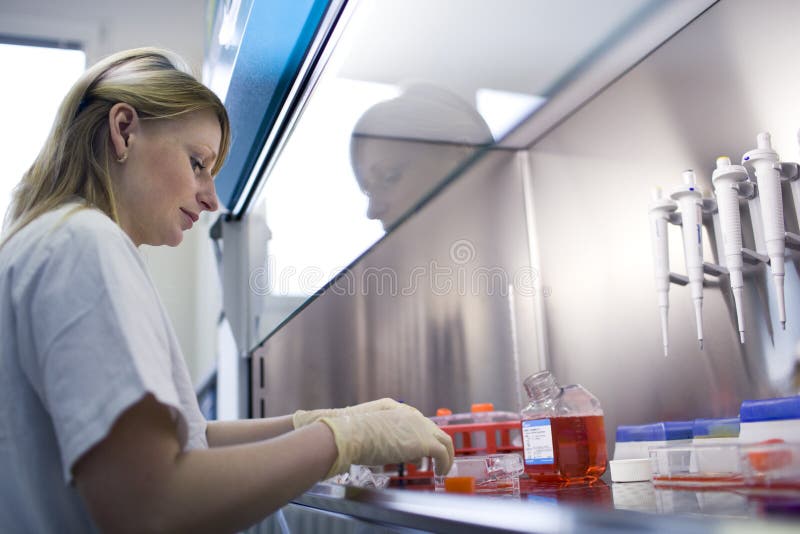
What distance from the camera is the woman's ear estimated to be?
32.0 inches

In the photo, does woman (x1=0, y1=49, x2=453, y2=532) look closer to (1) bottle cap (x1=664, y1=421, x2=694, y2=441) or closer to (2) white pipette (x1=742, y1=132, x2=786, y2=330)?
(1) bottle cap (x1=664, y1=421, x2=694, y2=441)

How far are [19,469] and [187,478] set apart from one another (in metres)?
0.21

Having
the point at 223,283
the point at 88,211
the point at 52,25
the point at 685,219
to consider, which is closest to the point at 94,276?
the point at 88,211

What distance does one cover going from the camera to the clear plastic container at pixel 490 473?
29.9 inches

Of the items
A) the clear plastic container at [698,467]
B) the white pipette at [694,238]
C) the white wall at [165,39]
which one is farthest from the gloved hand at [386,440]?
the white wall at [165,39]

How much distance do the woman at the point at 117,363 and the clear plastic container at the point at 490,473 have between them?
0.11 feet

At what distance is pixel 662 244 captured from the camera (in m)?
1.06

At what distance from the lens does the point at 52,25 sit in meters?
2.48

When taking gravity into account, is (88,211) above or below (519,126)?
below

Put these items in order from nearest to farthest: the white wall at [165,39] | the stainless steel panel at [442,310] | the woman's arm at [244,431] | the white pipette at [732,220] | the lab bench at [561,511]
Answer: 1. the lab bench at [561,511]
2. the white pipette at [732,220]
3. the woman's arm at [244,431]
4. the stainless steel panel at [442,310]
5. the white wall at [165,39]

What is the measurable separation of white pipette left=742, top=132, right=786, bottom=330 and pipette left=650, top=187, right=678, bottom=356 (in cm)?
18

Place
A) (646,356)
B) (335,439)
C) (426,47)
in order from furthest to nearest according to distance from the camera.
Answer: (646,356) < (426,47) < (335,439)

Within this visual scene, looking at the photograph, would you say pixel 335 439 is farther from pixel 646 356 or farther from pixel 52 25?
pixel 52 25

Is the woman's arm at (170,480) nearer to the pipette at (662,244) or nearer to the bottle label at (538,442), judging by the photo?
the bottle label at (538,442)
